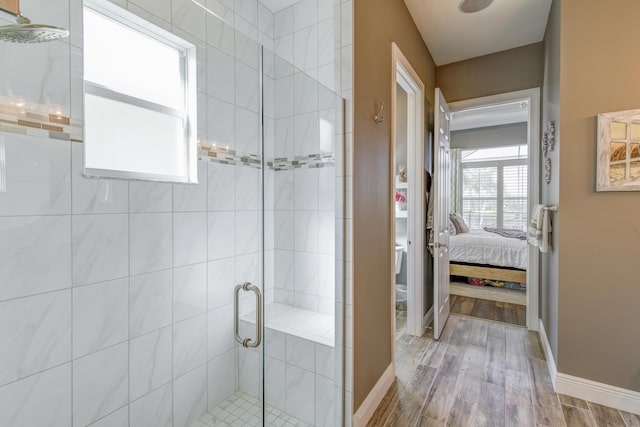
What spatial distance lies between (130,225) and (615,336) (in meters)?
2.81

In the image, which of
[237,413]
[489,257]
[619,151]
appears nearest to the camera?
[237,413]

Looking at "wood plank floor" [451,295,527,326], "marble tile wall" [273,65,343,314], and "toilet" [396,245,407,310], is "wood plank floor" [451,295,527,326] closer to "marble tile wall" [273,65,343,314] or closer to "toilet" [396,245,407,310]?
"toilet" [396,245,407,310]

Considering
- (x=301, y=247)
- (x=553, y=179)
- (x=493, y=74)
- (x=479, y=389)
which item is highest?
(x=493, y=74)

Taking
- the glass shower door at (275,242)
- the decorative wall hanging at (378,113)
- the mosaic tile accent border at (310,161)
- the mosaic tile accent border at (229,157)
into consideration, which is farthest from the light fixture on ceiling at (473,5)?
the mosaic tile accent border at (229,157)

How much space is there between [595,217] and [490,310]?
2071 mm

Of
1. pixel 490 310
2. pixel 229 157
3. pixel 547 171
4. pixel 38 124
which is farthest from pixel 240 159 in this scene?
pixel 490 310

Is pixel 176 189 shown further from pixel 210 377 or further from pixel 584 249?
pixel 584 249

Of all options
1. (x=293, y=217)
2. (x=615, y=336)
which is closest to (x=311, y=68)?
(x=293, y=217)

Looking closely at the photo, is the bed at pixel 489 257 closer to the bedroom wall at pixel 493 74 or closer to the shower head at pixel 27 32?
the bedroom wall at pixel 493 74

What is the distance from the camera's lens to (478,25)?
262cm

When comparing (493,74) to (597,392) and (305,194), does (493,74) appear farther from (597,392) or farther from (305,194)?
(597,392)

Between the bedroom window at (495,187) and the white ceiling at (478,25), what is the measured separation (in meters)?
4.03

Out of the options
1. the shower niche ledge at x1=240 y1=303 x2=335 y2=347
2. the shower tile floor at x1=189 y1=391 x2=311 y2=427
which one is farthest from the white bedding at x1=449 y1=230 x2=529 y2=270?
the shower tile floor at x1=189 y1=391 x2=311 y2=427

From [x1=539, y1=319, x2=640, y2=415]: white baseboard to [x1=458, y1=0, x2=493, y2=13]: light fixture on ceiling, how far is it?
2756 millimetres
